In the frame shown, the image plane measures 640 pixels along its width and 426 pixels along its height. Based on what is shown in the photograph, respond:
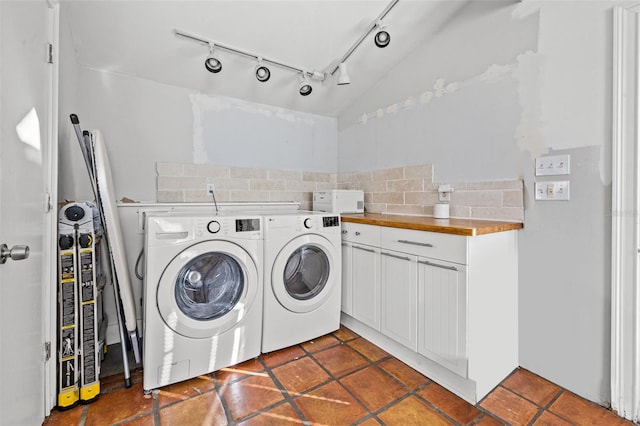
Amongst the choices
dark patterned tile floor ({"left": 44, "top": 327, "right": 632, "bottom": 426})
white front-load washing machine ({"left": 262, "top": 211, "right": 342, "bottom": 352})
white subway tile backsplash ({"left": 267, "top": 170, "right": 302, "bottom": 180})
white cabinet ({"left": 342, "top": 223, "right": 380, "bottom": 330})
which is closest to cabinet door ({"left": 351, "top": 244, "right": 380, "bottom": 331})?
white cabinet ({"left": 342, "top": 223, "right": 380, "bottom": 330})

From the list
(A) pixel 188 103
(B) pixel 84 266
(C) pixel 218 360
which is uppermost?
(A) pixel 188 103

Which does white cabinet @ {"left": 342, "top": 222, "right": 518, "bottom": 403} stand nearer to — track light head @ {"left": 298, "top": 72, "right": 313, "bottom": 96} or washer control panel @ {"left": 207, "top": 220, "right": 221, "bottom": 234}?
washer control panel @ {"left": 207, "top": 220, "right": 221, "bottom": 234}

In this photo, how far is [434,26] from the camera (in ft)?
7.45

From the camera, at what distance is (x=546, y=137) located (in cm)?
170

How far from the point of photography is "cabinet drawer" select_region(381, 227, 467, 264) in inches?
60.5

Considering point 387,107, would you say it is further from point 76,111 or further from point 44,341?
point 44,341

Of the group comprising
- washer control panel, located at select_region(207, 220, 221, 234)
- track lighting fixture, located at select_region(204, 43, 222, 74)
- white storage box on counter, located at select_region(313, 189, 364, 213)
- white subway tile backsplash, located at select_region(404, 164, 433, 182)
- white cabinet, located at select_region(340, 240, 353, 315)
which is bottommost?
white cabinet, located at select_region(340, 240, 353, 315)

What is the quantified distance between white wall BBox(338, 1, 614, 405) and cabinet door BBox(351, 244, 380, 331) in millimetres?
849

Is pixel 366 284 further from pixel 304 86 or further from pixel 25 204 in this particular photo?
pixel 25 204

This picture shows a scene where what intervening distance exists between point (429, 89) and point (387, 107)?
1.48 ft

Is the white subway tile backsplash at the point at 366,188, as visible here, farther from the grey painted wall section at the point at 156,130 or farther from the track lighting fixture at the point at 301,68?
the track lighting fixture at the point at 301,68

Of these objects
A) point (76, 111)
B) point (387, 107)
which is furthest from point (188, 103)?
point (387, 107)

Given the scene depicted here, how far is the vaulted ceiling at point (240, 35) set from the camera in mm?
1850

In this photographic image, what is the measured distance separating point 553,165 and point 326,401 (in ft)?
5.94
